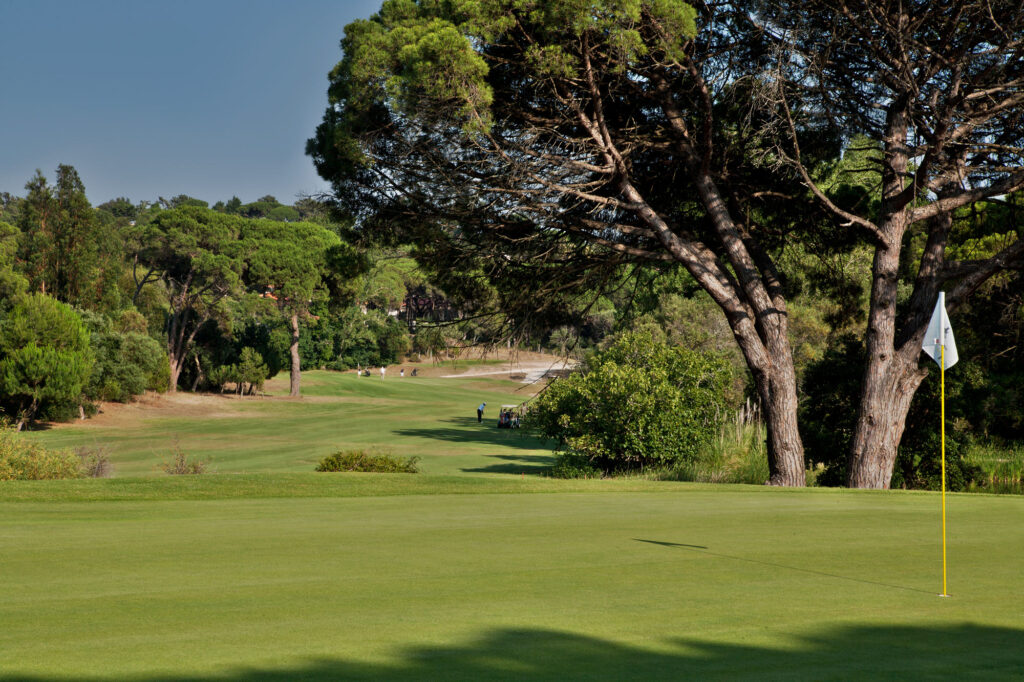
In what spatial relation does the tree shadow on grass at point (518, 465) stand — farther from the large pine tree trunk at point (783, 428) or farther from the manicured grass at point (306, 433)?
the large pine tree trunk at point (783, 428)

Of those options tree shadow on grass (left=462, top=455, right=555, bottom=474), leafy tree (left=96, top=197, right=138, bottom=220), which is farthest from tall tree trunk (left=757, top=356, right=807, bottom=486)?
leafy tree (left=96, top=197, right=138, bottom=220)

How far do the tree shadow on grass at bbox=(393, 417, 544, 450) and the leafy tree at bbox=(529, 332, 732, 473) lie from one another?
39.7 ft

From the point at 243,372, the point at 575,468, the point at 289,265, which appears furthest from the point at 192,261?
the point at 575,468

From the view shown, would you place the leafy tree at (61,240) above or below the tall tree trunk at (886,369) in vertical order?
above

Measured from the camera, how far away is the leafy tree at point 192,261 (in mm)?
55469

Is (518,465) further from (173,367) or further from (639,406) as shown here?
(173,367)

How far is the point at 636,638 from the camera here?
A: 4355 mm

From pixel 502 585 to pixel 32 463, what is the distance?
607 inches

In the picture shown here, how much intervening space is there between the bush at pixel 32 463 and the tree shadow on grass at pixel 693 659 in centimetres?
1558

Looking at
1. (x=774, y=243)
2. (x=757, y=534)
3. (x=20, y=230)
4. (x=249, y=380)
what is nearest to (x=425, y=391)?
(x=249, y=380)

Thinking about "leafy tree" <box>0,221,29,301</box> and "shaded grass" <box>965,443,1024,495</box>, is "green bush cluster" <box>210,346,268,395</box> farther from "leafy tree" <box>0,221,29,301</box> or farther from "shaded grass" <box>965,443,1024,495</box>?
"shaded grass" <box>965,443,1024,495</box>

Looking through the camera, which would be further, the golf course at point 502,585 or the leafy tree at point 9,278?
the leafy tree at point 9,278

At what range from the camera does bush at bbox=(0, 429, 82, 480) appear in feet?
57.4

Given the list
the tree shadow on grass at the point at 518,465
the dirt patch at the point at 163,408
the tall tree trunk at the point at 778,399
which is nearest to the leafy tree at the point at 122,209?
the dirt patch at the point at 163,408
